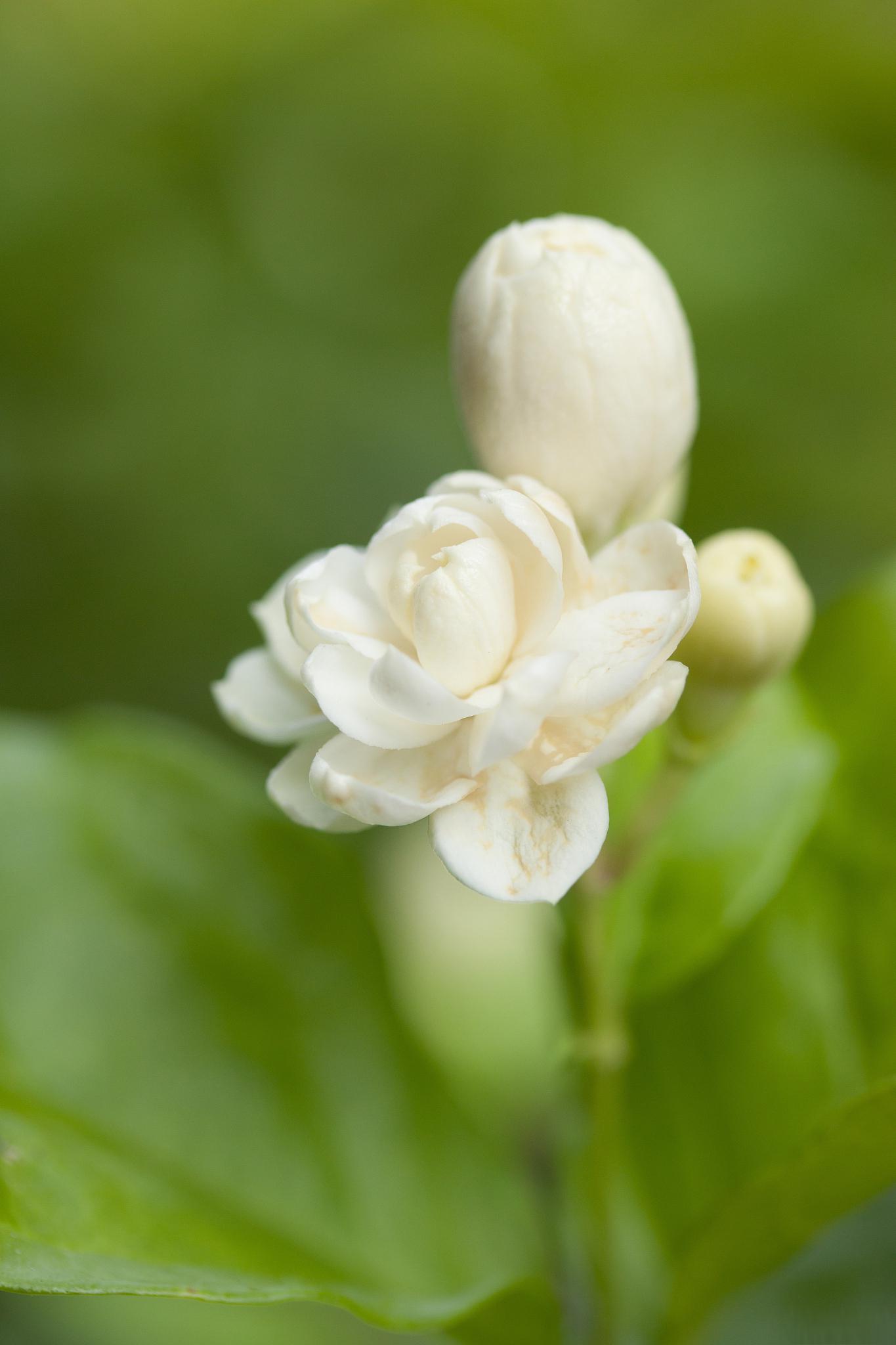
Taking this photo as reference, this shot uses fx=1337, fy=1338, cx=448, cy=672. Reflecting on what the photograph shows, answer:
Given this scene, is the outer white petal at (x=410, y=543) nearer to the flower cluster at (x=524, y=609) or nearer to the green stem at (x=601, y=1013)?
the flower cluster at (x=524, y=609)

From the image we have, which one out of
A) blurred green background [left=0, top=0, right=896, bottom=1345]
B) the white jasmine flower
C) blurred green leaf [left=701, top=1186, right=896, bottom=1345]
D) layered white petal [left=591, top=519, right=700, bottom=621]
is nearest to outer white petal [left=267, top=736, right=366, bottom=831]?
the white jasmine flower

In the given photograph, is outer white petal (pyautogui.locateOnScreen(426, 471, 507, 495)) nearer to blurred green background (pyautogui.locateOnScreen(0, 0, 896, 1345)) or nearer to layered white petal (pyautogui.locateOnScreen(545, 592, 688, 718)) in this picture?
layered white petal (pyautogui.locateOnScreen(545, 592, 688, 718))

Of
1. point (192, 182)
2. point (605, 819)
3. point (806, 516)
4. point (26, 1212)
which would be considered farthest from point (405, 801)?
point (192, 182)

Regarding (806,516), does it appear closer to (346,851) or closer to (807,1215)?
(346,851)

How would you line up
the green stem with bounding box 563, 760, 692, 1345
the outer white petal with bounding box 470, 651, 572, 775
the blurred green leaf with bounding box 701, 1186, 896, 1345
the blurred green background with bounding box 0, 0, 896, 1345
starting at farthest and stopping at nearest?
the blurred green background with bounding box 0, 0, 896, 1345
the blurred green leaf with bounding box 701, 1186, 896, 1345
the green stem with bounding box 563, 760, 692, 1345
the outer white petal with bounding box 470, 651, 572, 775

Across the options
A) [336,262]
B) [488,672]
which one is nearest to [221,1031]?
[488,672]

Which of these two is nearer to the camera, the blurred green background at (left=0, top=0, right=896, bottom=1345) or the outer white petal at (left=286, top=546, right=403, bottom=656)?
the outer white petal at (left=286, top=546, right=403, bottom=656)

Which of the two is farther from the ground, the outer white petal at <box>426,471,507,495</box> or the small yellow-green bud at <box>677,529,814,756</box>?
the outer white petal at <box>426,471,507,495</box>

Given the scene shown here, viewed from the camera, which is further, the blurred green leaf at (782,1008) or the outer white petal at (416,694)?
the blurred green leaf at (782,1008)

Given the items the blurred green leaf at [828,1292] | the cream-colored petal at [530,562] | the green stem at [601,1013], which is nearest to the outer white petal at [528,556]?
the cream-colored petal at [530,562]
